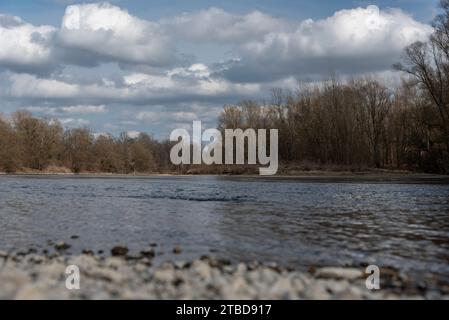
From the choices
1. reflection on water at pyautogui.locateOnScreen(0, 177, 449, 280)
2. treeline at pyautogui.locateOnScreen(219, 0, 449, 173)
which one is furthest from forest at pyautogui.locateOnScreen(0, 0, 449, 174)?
reflection on water at pyautogui.locateOnScreen(0, 177, 449, 280)

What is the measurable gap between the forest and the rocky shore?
58713mm

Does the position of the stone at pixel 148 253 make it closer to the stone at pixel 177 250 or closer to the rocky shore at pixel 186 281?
the stone at pixel 177 250

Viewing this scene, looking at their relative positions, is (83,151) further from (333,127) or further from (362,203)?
(362,203)

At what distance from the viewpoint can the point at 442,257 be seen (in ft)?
44.7

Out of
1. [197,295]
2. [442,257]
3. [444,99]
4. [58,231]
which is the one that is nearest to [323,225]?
[442,257]

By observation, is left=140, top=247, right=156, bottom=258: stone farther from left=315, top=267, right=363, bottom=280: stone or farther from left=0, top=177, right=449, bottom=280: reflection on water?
left=315, top=267, right=363, bottom=280: stone

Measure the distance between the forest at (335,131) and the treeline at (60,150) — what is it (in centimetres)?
24

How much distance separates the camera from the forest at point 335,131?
6812 centimetres

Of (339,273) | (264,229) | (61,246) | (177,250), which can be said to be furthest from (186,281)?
(264,229)

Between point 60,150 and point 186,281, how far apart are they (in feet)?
409

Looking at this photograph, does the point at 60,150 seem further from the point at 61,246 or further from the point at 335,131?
the point at 61,246

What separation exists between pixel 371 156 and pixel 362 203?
6406cm

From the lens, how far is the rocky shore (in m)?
9.41

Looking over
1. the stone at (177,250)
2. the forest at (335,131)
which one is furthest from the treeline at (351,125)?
the stone at (177,250)
